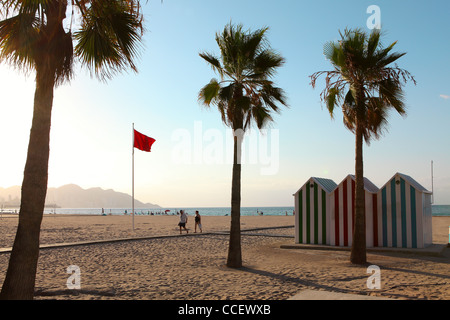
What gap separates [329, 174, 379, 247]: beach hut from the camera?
55.1 ft

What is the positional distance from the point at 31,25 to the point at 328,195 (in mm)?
14200

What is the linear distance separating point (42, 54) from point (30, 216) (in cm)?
283

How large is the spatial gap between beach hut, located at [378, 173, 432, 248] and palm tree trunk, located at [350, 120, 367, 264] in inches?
170

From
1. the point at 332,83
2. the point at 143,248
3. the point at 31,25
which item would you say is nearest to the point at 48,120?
the point at 31,25

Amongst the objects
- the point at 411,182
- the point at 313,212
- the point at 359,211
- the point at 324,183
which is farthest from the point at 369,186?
the point at 359,211

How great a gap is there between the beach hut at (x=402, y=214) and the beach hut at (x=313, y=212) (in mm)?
2319

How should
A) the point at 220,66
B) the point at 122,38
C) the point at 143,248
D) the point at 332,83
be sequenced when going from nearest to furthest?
the point at 122,38 < the point at 220,66 < the point at 332,83 < the point at 143,248

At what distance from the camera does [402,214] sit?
1614cm

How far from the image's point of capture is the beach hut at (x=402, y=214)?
1583 cm

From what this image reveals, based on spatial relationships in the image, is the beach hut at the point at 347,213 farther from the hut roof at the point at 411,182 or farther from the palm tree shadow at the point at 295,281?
the palm tree shadow at the point at 295,281
